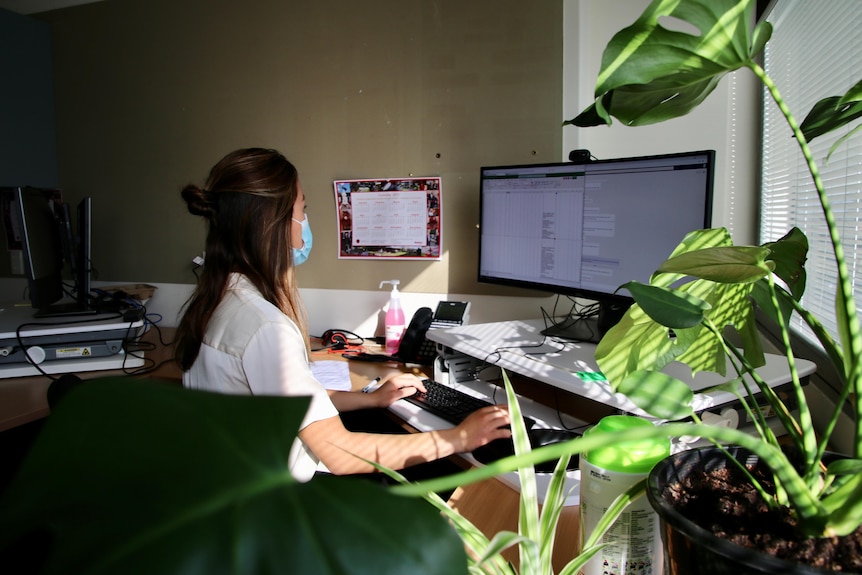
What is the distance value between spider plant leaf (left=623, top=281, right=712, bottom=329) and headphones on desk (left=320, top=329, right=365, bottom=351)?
1593mm

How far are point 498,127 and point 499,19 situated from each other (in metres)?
0.35

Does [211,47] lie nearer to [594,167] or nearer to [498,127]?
[498,127]

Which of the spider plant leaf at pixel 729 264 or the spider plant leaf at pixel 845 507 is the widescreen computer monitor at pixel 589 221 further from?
the spider plant leaf at pixel 845 507

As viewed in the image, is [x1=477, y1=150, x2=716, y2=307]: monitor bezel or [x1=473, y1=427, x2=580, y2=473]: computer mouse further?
[x1=477, y1=150, x2=716, y2=307]: monitor bezel

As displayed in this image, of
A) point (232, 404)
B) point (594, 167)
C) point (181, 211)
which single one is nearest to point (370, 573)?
point (232, 404)

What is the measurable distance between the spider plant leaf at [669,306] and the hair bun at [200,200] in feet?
3.40

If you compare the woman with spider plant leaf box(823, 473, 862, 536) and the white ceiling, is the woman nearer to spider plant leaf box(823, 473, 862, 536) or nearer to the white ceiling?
spider plant leaf box(823, 473, 862, 536)

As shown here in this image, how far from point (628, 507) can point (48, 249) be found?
2128mm

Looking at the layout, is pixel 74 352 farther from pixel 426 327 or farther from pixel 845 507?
pixel 845 507

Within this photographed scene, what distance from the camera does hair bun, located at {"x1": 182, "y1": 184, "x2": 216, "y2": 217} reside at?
1.18m

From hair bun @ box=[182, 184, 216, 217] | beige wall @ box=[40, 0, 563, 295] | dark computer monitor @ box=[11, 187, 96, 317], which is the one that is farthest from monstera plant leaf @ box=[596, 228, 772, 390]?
dark computer monitor @ box=[11, 187, 96, 317]

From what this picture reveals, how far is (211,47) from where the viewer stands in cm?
217

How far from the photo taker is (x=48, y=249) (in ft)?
6.24

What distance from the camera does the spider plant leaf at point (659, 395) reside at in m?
0.44
